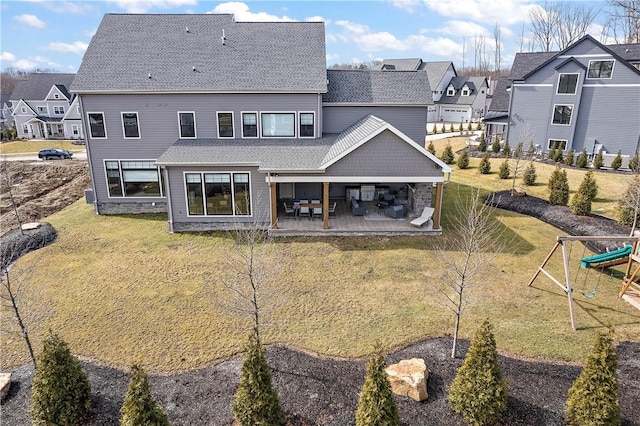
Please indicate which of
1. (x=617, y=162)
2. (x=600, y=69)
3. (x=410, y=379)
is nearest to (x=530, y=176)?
(x=617, y=162)

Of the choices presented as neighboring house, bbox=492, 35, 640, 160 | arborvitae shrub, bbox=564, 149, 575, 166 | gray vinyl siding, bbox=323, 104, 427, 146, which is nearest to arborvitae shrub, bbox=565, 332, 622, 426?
gray vinyl siding, bbox=323, 104, 427, 146

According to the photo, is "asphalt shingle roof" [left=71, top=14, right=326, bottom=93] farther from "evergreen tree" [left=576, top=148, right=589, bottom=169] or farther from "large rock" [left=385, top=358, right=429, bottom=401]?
"evergreen tree" [left=576, top=148, right=589, bottom=169]

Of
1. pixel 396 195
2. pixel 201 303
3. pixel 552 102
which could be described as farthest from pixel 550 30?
pixel 201 303

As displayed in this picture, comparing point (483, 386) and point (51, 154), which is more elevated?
point (51, 154)

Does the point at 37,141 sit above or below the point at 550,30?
below

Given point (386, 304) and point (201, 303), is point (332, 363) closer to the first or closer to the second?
point (386, 304)

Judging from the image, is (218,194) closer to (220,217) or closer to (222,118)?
(220,217)
